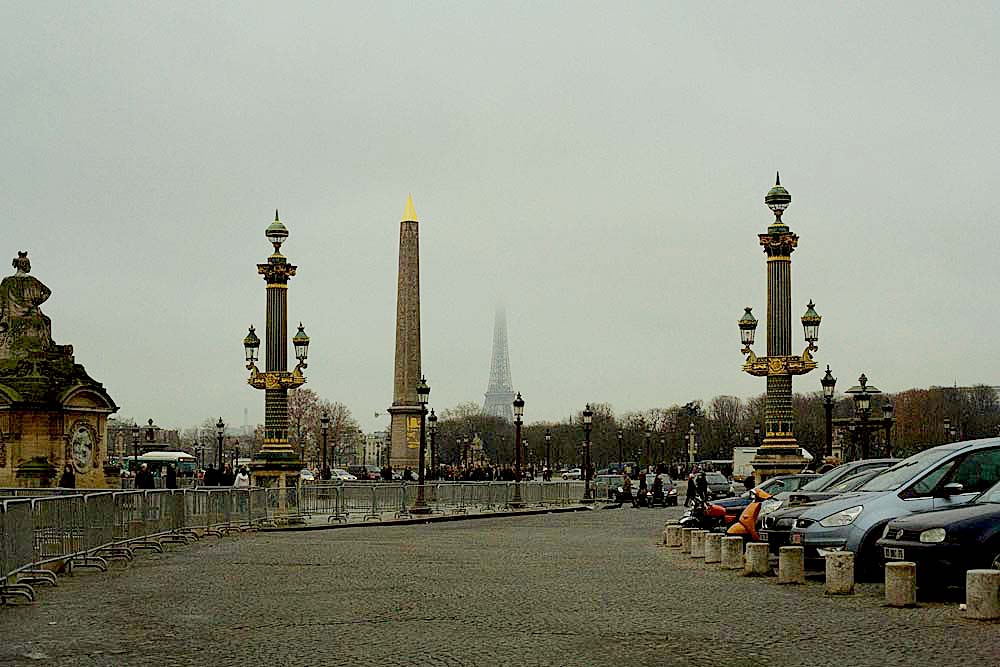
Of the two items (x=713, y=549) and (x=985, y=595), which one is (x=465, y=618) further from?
(x=713, y=549)

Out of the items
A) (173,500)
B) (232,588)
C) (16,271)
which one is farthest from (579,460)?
(232,588)

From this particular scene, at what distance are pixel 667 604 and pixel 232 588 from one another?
570cm

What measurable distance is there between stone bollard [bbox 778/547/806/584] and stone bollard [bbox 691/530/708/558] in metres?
5.72

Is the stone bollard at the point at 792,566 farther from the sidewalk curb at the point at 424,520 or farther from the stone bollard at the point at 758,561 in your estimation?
the sidewalk curb at the point at 424,520

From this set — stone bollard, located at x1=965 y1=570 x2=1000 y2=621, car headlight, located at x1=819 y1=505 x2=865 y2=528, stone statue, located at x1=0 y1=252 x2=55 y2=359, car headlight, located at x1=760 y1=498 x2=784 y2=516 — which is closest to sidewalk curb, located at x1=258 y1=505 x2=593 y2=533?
stone statue, located at x1=0 y1=252 x2=55 y2=359

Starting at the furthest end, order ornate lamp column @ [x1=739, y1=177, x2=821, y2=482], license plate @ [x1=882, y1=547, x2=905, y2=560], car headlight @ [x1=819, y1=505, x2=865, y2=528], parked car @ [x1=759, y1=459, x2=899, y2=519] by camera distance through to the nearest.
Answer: ornate lamp column @ [x1=739, y1=177, x2=821, y2=482] < parked car @ [x1=759, y1=459, x2=899, y2=519] < car headlight @ [x1=819, y1=505, x2=865, y2=528] < license plate @ [x1=882, y1=547, x2=905, y2=560]

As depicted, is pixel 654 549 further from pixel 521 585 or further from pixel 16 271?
pixel 16 271

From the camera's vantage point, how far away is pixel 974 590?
13180 millimetres

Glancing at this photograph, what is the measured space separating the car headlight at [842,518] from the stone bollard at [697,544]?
16.9 ft

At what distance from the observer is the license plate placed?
50.5 feet

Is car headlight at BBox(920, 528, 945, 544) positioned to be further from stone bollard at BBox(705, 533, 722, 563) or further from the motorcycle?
the motorcycle

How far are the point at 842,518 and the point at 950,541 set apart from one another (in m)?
3.41

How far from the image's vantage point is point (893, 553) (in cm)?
1551

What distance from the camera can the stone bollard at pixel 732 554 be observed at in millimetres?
20453
